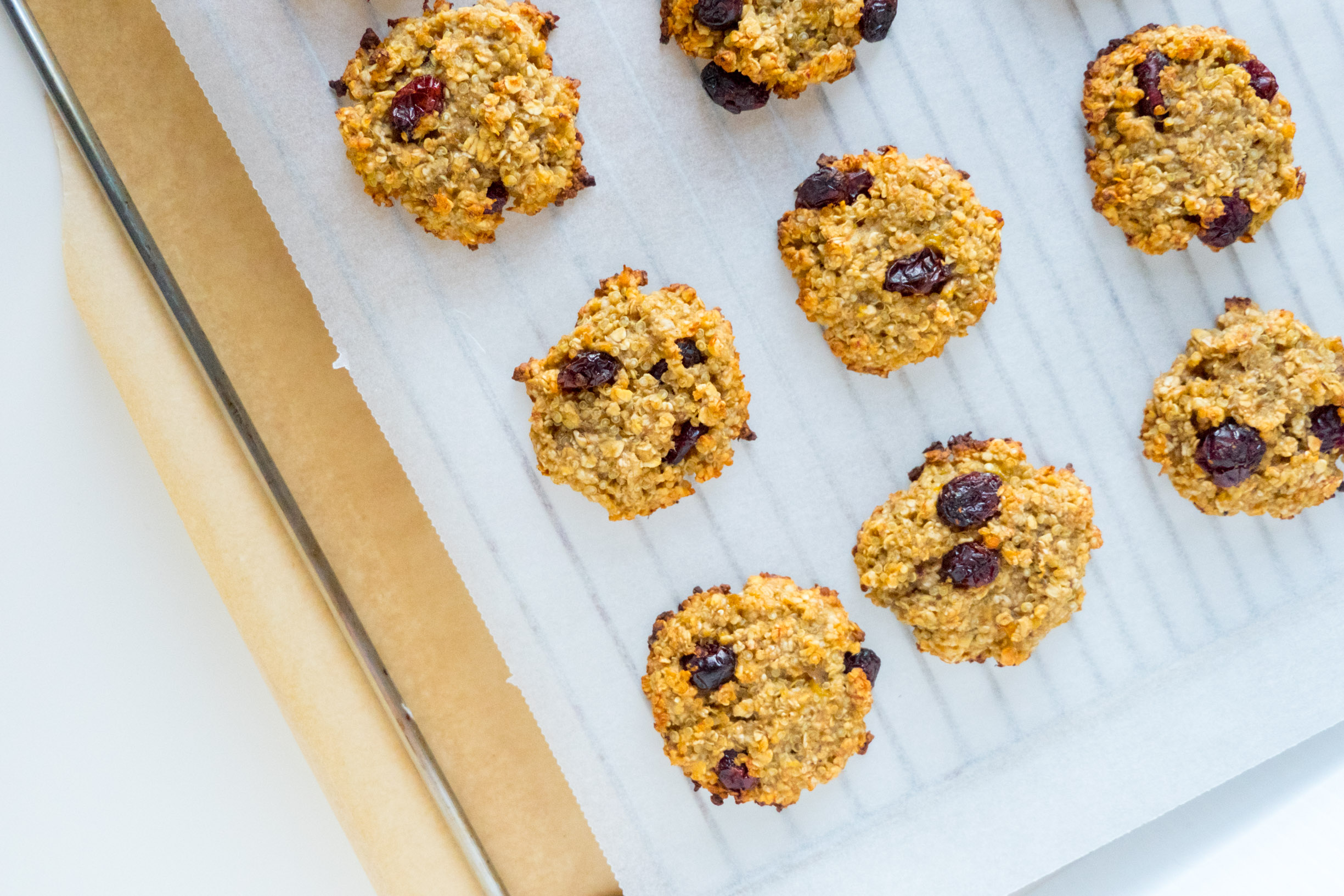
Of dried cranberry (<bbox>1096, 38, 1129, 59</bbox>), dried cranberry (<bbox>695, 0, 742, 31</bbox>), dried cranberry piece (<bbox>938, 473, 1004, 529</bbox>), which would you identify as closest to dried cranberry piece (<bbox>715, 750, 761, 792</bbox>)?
dried cranberry piece (<bbox>938, 473, 1004, 529</bbox>)

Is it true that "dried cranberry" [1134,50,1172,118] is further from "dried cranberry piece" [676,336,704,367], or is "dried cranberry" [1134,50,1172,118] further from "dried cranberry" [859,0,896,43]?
"dried cranberry piece" [676,336,704,367]

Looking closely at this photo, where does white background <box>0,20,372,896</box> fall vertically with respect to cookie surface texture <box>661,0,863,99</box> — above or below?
below

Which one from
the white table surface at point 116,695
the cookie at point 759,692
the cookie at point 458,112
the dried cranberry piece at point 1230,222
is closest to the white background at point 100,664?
the white table surface at point 116,695

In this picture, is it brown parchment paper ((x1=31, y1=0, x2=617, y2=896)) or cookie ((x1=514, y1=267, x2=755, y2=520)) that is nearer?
cookie ((x1=514, y1=267, x2=755, y2=520))

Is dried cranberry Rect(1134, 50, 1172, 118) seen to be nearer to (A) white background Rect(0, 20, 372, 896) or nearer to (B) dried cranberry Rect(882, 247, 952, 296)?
(B) dried cranberry Rect(882, 247, 952, 296)

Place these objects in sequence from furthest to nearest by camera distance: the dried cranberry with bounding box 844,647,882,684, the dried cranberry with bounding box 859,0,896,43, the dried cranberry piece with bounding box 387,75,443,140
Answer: the dried cranberry with bounding box 844,647,882,684
the dried cranberry with bounding box 859,0,896,43
the dried cranberry piece with bounding box 387,75,443,140

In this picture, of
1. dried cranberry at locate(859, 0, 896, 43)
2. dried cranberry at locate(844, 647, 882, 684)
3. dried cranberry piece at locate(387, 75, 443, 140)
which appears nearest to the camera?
dried cranberry piece at locate(387, 75, 443, 140)

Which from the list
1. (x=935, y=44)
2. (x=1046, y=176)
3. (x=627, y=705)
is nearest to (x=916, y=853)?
(x=627, y=705)

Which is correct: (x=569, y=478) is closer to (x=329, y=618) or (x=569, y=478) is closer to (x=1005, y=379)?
(x=329, y=618)

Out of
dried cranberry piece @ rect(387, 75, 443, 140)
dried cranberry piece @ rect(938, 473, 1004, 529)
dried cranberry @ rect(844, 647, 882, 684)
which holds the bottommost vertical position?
dried cranberry @ rect(844, 647, 882, 684)
